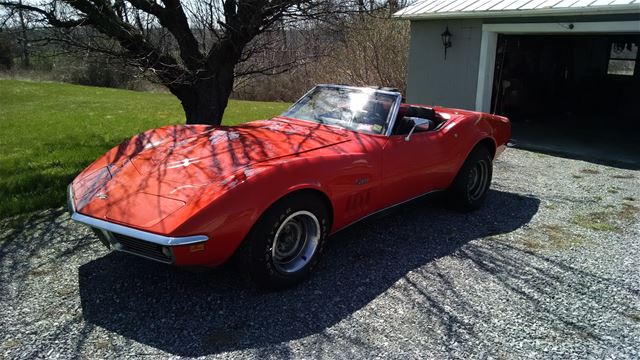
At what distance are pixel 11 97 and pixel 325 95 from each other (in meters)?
16.9

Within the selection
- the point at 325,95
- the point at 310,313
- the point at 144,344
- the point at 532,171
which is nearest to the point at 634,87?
the point at 532,171

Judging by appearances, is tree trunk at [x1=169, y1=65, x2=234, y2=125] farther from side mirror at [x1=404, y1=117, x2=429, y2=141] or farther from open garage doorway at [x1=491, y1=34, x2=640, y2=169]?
open garage doorway at [x1=491, y1=34, x2=640, y2=169]

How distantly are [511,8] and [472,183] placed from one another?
5.00 metres

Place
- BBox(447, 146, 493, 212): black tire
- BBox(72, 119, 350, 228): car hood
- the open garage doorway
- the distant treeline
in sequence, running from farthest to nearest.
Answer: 1. the open garage doorway
2. the distant treeline
3. BBox(447, 146, 493, 212): black tire
4. BBox(72, 119, 350, 228): car hood

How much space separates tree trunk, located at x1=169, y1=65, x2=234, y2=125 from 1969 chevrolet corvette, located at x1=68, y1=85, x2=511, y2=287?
208 cm

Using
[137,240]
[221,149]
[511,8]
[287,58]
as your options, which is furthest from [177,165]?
[511,8]

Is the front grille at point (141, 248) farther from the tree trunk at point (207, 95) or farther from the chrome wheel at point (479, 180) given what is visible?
the tree trunk at point (207, 95)

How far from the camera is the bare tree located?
5898 mm

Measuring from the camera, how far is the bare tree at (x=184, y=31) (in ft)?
19.4

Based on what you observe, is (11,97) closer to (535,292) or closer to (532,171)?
(532,171)

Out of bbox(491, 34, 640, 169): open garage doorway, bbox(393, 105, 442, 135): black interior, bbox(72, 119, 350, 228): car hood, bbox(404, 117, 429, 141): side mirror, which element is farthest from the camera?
bbox(491, 34, 640, 169): open garage doorway

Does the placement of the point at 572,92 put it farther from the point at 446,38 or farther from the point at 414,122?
the point at 414,122

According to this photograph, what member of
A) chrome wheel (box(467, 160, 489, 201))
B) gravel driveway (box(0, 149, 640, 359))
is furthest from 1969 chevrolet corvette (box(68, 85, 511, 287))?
gravel driveway (box(0, 149, 640, 359))

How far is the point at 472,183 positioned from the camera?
17.7 ft
